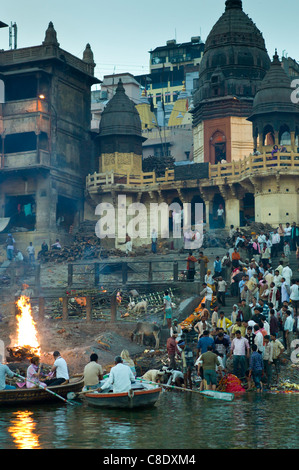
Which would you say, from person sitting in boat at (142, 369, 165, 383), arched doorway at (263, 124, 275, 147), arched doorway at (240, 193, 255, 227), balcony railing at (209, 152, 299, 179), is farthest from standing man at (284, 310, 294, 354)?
arched doorway at (263, 124, 275, 147)

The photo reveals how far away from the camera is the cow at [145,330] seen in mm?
23938

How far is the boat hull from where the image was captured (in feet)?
51.9

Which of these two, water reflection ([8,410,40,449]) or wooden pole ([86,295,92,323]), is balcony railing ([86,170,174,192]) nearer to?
wooden pole ([86,295,92,323])

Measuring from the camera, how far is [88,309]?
25.5 m

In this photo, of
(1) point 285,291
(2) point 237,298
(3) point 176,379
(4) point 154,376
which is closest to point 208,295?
(2) point 237,298

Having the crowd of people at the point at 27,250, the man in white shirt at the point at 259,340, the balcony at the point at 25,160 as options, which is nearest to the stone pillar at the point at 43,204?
the balcony at the point at 25,160

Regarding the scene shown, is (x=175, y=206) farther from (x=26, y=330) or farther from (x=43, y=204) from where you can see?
(x=26, y=330)

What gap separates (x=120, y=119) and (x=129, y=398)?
→ 31.4 m

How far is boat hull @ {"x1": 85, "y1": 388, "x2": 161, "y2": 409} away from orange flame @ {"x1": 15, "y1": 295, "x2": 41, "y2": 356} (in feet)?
25.3

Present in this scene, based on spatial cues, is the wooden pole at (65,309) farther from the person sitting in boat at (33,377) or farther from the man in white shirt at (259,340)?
the man in white shirt at (259,340)

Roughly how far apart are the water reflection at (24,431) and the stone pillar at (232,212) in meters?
26.4

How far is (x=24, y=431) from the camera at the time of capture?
1358 centimetres
